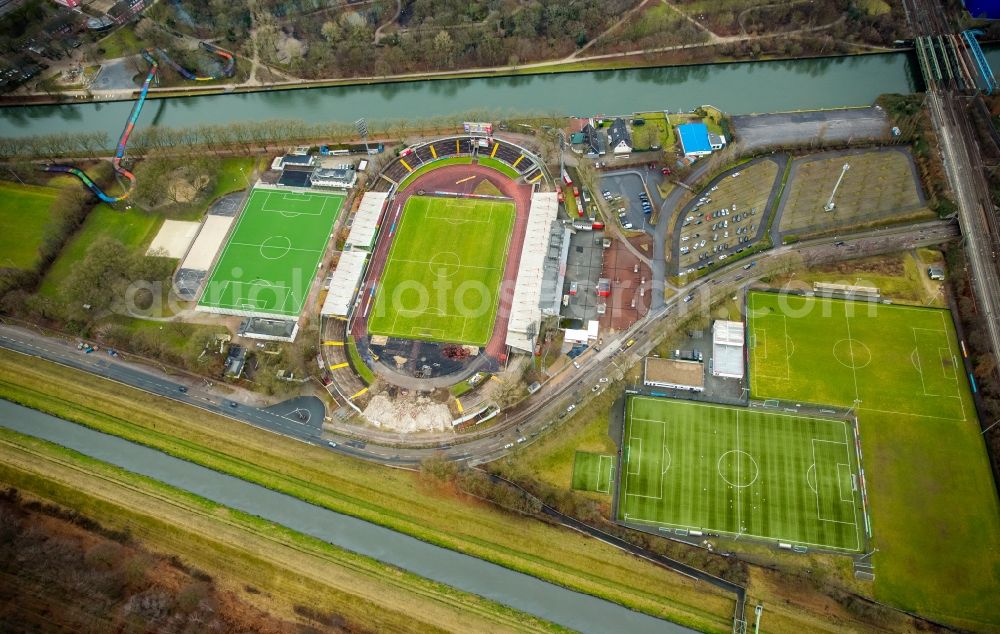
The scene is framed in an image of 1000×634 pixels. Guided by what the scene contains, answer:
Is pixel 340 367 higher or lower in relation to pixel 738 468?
higher

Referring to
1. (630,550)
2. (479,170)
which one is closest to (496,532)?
(630,550)

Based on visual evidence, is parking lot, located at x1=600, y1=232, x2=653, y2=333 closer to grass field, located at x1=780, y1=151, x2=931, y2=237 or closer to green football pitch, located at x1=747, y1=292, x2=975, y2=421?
green football pitch, located at x1=747, y1=292, x2=975, y2=421

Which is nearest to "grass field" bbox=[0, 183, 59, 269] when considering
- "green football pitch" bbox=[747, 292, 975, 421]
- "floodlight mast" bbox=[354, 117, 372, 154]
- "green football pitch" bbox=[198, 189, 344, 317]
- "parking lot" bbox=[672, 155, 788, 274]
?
"green football pitch" bbox=[198, 189, 344, 317]

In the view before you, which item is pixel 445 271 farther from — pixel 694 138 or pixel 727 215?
pixel 694 138

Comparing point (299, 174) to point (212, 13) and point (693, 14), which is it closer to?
point (212, 13)

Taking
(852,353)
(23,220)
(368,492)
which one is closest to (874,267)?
(852,353)

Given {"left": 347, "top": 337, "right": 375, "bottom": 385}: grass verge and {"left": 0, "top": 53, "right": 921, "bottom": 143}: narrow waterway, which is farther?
{"left": 0, "top": 53, "right": 921, "bottom": 143}: narrow waterway
